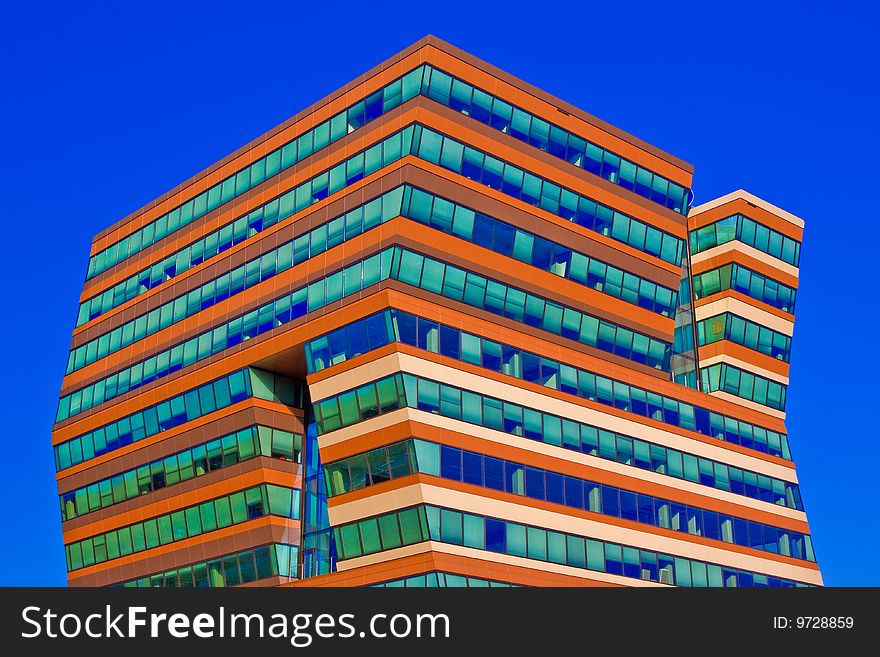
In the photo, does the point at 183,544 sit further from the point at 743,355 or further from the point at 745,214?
the point at 745,214

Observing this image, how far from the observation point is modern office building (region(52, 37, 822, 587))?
6638cm

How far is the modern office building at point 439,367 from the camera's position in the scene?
6638cm

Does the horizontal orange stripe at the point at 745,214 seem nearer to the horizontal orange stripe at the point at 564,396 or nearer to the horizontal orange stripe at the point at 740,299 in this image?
the horizontal orange stripe at the point at 740,299

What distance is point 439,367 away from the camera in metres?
66.2

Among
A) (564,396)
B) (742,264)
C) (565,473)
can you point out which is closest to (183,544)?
(565,473)

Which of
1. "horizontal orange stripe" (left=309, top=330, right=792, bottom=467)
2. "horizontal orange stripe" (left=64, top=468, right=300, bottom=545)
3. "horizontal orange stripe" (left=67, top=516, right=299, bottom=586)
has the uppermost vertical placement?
"horizontal orange stripe" (left=309, top=330, right=792, bottom=467)

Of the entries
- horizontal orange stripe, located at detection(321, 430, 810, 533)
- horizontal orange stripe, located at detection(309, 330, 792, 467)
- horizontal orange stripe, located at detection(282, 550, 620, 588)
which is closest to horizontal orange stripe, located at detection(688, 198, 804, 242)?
horizontal orange stripe, located at detection(309, 330, 792, 467)

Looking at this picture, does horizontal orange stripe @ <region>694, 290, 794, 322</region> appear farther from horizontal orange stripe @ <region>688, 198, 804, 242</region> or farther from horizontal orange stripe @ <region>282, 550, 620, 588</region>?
horizontal orange stripe @ <region>282, 550, 620, 588</region>
